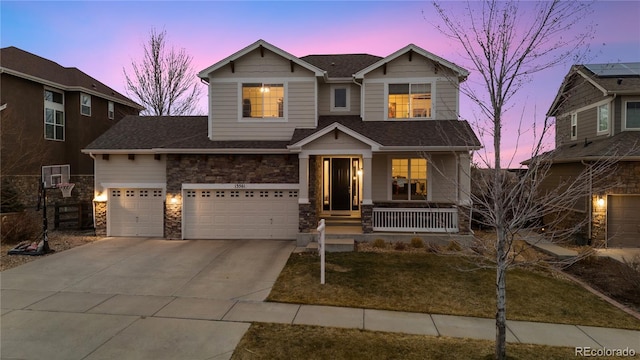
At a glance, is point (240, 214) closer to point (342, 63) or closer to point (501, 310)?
point (342, 63)

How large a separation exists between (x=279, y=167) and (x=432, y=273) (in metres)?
6.59

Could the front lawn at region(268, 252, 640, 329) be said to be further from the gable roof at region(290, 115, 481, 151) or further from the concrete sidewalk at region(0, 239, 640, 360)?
the gable roof at region(290, 115, 481, 151)

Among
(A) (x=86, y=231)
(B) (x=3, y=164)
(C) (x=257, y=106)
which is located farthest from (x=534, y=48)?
(B) (x=3, y=164)

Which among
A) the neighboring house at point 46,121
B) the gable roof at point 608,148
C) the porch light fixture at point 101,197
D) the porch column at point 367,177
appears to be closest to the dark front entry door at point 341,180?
the porch column at point 367,177

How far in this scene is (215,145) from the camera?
12.8 m

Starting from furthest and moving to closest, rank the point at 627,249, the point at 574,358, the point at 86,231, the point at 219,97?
the point at 86,231
the point at 219,97
the point at 627,249
the point at 574,358

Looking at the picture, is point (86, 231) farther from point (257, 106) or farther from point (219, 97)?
point (257, 106)

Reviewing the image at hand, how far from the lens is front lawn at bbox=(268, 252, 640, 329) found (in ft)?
22.1

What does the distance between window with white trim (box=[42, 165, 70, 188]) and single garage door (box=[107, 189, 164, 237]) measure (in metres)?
6.45

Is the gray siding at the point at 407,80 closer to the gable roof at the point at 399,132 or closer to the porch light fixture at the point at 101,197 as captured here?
the gable roof at the point at 399,132

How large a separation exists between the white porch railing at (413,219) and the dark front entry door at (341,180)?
230 centimetres

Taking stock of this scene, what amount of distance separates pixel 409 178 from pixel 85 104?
738 inches

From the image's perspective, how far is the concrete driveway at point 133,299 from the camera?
5074 millimetres

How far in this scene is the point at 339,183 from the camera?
46.9 feet
